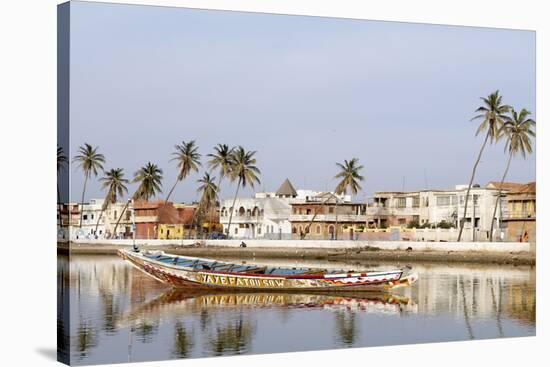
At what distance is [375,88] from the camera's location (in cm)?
1446

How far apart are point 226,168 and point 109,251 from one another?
1766 millimetres

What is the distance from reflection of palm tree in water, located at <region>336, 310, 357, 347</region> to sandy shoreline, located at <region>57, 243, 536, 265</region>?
5.81ft

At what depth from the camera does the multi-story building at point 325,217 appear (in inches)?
608

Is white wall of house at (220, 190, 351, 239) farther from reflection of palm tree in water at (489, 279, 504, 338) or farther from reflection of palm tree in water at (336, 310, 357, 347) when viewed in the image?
reflection of palm tree in water at (489, 279, 504, 338)

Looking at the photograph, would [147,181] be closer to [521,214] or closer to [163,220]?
[163,220]

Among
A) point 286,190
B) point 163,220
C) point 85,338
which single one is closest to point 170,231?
point 163,220

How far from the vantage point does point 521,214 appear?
15.5 m

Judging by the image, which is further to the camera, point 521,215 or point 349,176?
point 521,215

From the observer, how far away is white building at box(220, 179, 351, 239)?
14648 mm

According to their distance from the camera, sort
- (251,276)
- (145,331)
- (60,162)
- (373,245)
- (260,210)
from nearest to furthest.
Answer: (60,162) < (145,331) < (251,276) < (260,210) < (373,245)

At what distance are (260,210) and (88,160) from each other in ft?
11.0

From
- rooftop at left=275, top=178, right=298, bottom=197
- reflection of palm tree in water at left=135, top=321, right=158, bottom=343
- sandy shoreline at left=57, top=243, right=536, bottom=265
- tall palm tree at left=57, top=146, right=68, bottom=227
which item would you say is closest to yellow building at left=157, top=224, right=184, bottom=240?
sandy shoreline at left=57, top=243, right=536, bottom=265

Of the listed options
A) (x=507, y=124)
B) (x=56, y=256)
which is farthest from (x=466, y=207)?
(x=56, y=256)

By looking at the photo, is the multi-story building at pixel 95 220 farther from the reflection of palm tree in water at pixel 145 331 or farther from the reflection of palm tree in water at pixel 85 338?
the reflection of palm tree in water at pixel 145 331
